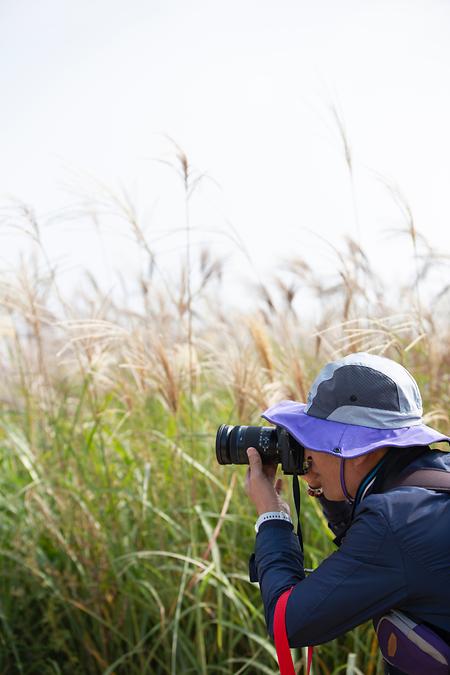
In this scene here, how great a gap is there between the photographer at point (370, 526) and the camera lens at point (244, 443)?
3.0 inches

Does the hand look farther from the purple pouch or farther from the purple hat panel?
the purple pouch

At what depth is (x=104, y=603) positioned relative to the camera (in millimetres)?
2793

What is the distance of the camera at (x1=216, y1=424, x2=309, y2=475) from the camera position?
69.3 inches

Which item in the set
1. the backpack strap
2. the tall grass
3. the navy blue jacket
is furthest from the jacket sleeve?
the tall grass

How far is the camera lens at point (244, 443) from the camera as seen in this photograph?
183cm

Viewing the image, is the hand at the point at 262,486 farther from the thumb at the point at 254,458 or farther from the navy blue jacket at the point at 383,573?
the navy blue jacket at the point at 383,573

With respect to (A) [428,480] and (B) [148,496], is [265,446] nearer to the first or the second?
(A) [428,480]

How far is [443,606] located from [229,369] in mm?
1330

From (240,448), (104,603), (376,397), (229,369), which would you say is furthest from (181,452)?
(376,397)

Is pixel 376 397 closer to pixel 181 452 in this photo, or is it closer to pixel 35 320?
pixel 181 452

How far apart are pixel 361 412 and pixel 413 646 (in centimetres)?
47

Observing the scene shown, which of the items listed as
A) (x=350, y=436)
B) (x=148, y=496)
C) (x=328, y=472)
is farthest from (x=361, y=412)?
(x=148, y=496)

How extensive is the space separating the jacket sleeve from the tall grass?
0.99m

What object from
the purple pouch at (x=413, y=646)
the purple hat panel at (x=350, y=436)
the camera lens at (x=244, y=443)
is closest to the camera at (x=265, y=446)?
the camera lens at (x=244, y=443)
